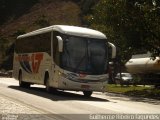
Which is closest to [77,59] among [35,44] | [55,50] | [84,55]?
[84,55]

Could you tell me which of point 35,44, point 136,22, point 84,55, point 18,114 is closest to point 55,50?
point 84,55

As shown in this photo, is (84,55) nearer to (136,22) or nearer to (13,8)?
(136,22)

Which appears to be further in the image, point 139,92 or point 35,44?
point 139,92

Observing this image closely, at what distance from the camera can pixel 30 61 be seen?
32.2 meters

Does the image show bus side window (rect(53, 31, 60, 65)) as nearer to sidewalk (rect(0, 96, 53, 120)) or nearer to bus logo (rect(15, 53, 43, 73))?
bus logo (rect(15, 53, 43, 73))

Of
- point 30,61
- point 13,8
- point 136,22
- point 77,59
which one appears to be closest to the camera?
point 77,59

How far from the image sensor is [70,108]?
1925 centimetres

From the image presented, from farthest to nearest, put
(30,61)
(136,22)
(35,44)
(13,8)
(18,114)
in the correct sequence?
(13,8) < (136,22) < (30,61) < (35,44) < (18,114)

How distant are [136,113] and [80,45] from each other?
27.2 feet

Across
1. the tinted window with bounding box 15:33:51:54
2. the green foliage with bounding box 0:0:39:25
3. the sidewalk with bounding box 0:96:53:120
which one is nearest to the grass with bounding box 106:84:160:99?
the tinted window with bounding box 15:33:51:54

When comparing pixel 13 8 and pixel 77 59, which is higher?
pixel 13 8

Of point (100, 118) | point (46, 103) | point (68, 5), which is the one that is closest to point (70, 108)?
point (46, 103)

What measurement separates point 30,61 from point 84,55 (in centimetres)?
767

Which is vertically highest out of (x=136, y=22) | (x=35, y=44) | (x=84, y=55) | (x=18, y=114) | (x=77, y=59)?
(x=136, y=22)
